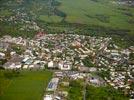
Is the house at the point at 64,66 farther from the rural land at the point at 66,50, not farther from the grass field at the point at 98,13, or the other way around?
the grass field at the point at 98,13

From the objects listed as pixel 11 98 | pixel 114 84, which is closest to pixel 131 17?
pixel 114 84

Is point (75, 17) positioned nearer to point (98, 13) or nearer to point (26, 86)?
point (98, 13)

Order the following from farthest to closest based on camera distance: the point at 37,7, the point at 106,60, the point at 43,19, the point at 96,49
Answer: the point at 37,7 < the point at 43,19 < the point at 96,49 < the point at 106,60

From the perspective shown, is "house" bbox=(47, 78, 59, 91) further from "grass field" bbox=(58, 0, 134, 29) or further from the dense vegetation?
"grass field" bbox=(58, 0, 134, 29)

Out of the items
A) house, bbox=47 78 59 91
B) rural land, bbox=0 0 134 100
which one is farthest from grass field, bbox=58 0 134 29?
house, bbox=47 78 59 91

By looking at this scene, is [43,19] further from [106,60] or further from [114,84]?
[114,84]

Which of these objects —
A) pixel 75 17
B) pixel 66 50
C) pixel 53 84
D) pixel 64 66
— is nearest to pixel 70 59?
pixel 64 66

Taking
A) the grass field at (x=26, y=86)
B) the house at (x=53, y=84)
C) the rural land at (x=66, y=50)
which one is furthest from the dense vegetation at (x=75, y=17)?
the house at (x=53, y=84)
